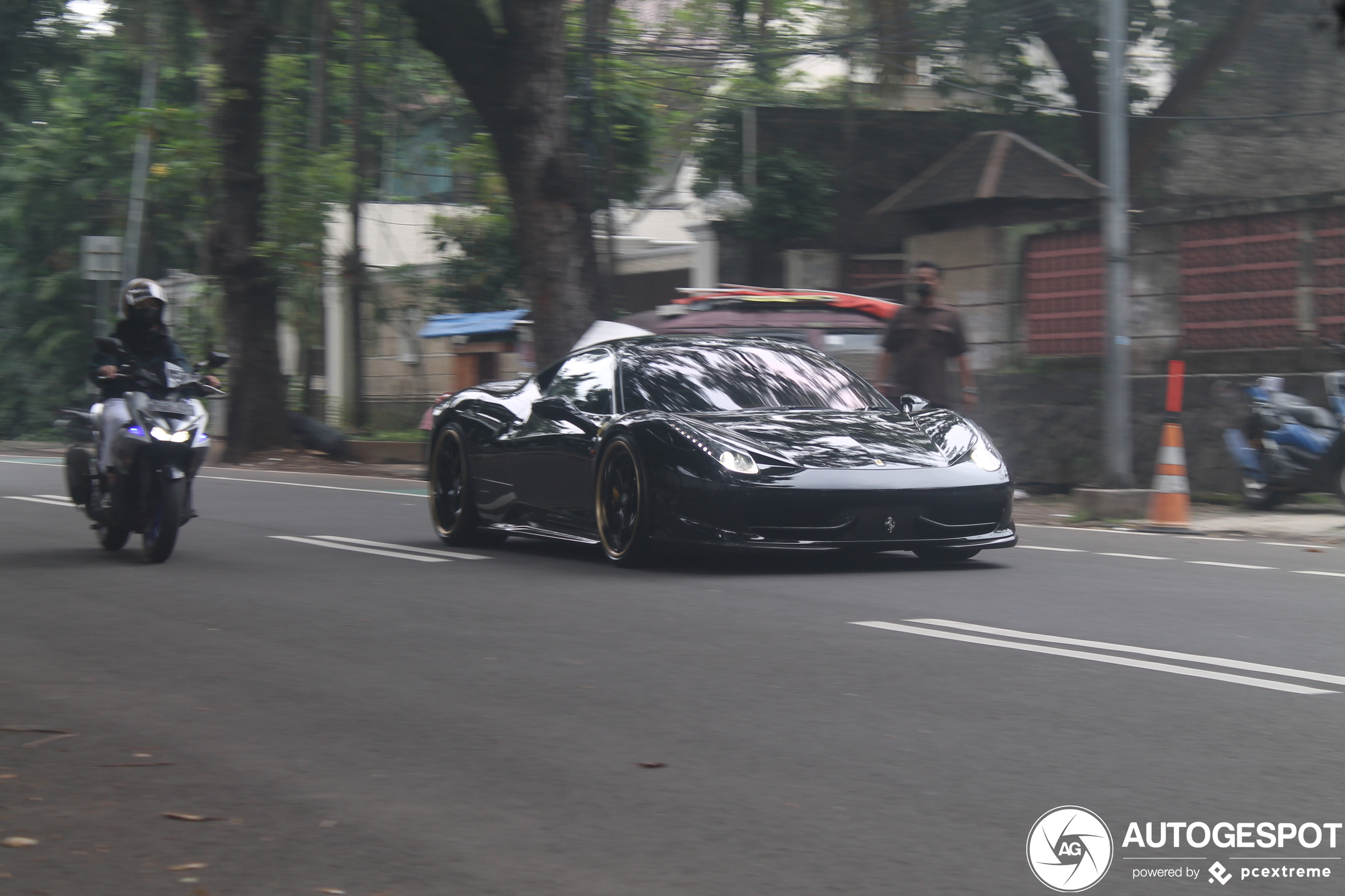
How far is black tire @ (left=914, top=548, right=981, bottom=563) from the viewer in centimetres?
911

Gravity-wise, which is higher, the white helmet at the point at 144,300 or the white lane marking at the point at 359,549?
the white helmet at the point at 144,300

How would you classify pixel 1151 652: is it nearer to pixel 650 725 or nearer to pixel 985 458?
pixel 650 725

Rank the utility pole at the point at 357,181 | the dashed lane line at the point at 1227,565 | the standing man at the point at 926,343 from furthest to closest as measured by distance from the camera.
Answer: the utility pole at the point at 357,181 → the standing man at the point at 926,343 → the dashed lane line at the point at 1227,565

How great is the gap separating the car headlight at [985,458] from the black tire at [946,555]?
0.44 metres

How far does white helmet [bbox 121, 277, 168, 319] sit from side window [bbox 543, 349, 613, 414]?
2319mm

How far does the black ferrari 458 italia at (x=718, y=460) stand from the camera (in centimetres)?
866

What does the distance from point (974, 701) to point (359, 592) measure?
12.9 feet

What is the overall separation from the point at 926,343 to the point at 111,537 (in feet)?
19.5

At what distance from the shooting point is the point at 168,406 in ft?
32.7

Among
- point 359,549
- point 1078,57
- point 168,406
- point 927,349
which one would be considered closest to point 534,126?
point 927,349

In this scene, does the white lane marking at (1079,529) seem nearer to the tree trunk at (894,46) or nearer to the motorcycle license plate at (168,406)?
the motorcycle license plate at (168,406)

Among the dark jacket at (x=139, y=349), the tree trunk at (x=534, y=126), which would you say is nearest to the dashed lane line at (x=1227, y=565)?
the dark jacket at (x=139, y=349)

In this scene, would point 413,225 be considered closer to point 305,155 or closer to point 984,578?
point 305,155

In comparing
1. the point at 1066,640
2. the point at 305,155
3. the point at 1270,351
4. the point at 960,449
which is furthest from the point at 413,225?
the point at 1066,640
